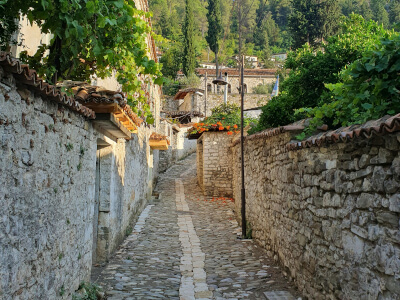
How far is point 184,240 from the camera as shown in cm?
866

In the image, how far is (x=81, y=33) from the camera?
12.4 feet

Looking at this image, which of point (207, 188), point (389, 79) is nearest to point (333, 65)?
point (389, 79)

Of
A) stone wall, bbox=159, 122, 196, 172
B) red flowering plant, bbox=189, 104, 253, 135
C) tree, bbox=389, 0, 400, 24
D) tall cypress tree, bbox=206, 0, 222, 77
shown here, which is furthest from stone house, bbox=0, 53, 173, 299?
tree, bbox=389, 0, 400, 24

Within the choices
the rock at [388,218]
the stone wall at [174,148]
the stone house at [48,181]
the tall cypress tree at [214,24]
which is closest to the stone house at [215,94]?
the tall cypress tree at [214,24]

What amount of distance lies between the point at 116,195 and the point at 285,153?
3.33m

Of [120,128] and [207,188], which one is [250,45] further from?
[120,128]

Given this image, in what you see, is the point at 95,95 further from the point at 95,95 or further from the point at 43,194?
the point at 43,194

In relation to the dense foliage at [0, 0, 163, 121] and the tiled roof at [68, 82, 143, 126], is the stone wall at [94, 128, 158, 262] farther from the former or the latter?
the tiled roof at [68, 82, 143, 126]

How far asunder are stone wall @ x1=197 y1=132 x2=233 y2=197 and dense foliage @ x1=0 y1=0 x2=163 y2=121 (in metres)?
10.1

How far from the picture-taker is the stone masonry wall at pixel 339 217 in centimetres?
288

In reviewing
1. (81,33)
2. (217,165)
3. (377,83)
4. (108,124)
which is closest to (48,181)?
(81,33)

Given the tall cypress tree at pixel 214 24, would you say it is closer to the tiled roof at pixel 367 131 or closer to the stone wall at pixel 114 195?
the stone wall at pixel 114 195

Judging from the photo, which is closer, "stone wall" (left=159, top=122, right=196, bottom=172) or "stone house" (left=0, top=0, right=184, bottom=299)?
"stone house" (left=0, top=0, right=184, bottom=299)

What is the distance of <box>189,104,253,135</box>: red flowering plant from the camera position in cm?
1577
